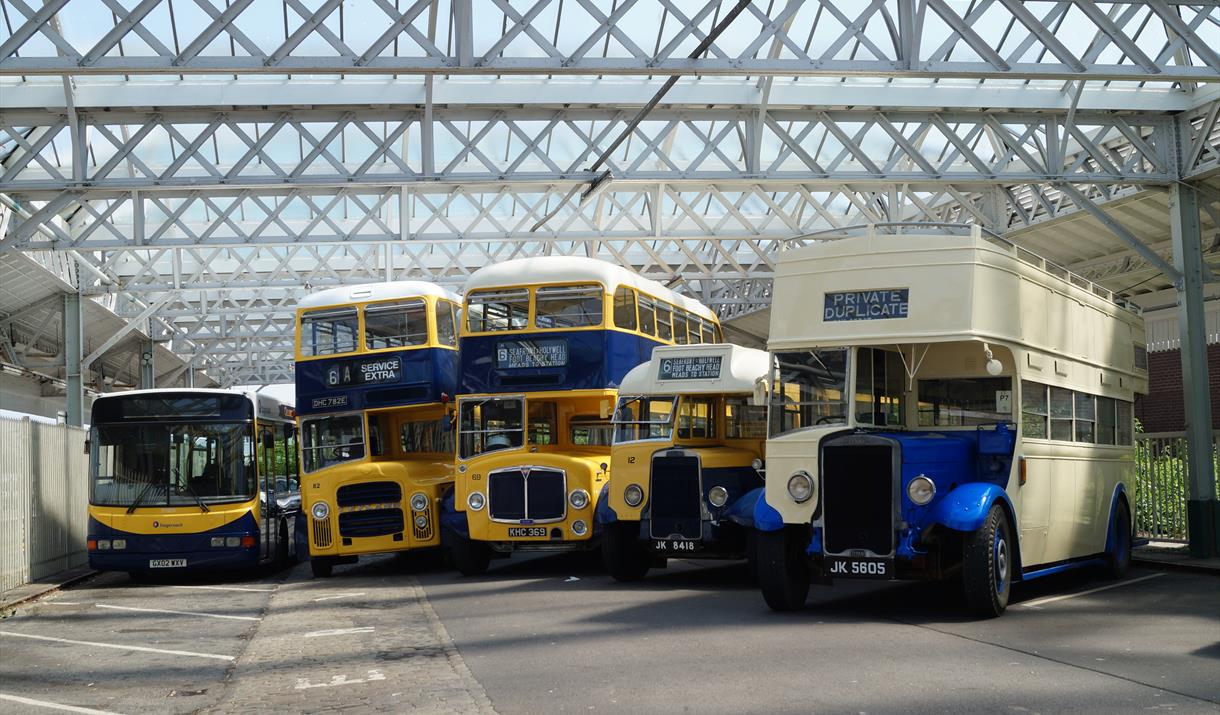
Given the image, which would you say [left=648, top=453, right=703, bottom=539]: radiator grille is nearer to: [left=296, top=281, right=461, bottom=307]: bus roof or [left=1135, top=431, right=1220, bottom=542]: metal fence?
[left=296, top=281, right=461, bottom=307]: bus roof

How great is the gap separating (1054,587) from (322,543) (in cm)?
1001

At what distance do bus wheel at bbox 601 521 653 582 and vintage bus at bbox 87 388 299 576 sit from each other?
20.0ft

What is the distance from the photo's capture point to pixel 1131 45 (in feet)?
47.5

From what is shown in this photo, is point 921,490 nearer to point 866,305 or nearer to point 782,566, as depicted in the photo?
point 782,566

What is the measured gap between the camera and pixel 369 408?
64.4ft

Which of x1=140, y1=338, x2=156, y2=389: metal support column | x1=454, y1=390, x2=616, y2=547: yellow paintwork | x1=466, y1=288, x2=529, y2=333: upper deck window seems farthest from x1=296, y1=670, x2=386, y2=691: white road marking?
x1=140, y1=338, x2=156, y2=389: metal support column

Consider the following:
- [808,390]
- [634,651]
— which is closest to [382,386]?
[808,390]

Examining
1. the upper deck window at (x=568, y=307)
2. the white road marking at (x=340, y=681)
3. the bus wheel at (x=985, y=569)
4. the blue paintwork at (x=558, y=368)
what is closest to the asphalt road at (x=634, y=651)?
the white road marking at (x=340, y=681)

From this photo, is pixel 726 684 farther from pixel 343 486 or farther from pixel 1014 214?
pixel 1014 214

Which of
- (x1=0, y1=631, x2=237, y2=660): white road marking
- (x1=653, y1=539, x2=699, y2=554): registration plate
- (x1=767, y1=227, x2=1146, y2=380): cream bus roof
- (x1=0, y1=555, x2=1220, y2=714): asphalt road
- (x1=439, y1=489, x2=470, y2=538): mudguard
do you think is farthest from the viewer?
(x1=439, y1=489, x2=470, y2=538): mudguard

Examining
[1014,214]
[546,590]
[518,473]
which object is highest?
[1014,214]

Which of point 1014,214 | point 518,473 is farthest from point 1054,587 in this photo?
point 1014,214

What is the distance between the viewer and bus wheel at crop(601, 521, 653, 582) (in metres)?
16.0

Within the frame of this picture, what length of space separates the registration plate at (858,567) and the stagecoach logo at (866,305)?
213 centimetres
